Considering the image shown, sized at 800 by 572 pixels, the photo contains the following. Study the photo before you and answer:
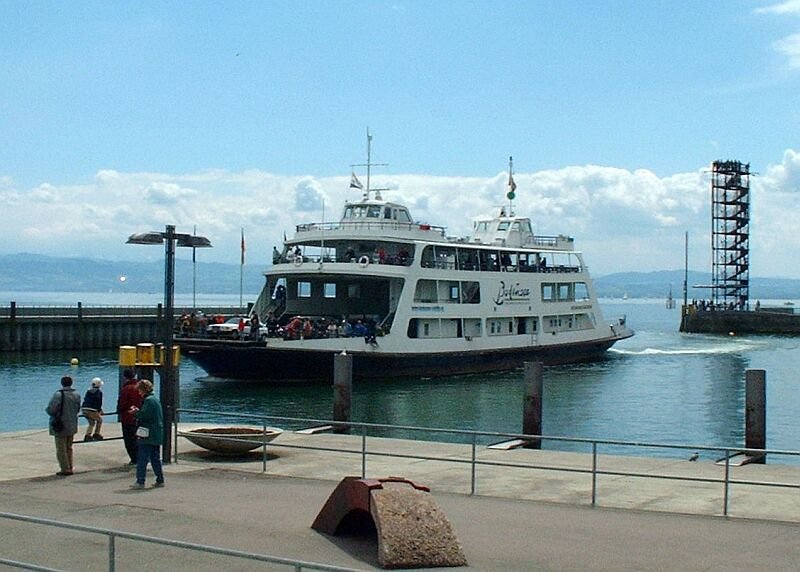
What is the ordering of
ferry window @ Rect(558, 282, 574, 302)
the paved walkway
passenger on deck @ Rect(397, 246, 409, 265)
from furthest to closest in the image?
ferry window @ Rect(558, 282, 574, 302), passenger on deck @ Rect(397, 246, 409, 265), the paved walkway

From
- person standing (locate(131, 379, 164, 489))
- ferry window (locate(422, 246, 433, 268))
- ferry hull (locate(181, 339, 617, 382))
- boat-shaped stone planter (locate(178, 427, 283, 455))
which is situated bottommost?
ferry hull (locate(181, 339, 617, 382))

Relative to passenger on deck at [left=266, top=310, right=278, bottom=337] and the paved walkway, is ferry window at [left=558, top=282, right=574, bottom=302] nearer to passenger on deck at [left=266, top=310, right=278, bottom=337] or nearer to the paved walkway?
passenger on deck at [left=266, top=310, right=278, bottom=337]

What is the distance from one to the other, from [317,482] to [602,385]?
3353cm

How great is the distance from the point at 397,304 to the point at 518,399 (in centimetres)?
683

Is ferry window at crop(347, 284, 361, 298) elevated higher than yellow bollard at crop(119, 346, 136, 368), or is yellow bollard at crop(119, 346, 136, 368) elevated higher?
ferry window at crop(347, 284, 361, 298)

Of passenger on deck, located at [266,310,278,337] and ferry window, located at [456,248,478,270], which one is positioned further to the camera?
ferry window, located at [456,248,478,270]

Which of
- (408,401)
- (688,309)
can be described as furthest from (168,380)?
(688,309)

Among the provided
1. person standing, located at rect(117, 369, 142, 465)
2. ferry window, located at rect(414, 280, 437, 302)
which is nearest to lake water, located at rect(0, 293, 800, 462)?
ferry window, located at rect(414, 280, 437, 302)

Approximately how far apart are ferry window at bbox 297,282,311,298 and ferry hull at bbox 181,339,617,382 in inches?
244

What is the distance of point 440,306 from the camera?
4588 cm

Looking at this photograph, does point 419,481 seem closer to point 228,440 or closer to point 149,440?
point 228,440

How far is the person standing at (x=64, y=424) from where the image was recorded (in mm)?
14750

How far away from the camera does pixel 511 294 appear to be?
50812 millimetres

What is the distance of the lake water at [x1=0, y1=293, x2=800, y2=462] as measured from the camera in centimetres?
3319
